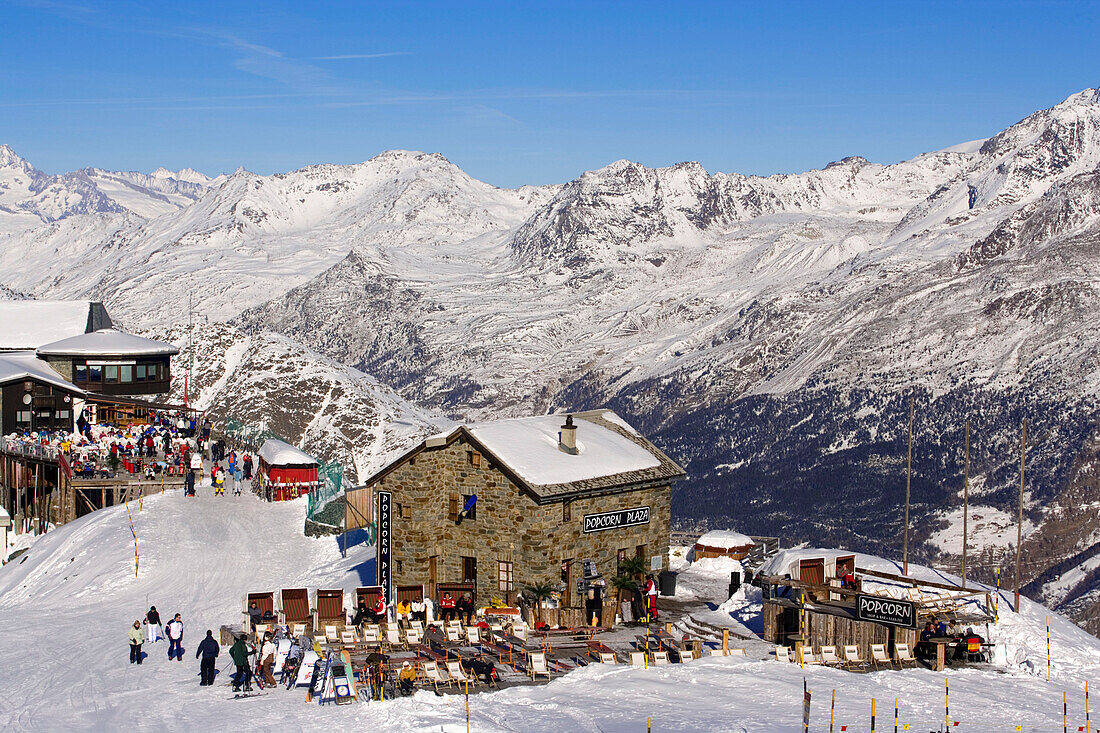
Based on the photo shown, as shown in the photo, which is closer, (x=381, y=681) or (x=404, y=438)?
(x=381, y=681)

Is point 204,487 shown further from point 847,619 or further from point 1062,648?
point 1062,648

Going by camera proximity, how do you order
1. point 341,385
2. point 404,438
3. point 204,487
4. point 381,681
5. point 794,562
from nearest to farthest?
1. point 381,681
2. point 794,562
3. point 204,487
4. point 404,438
5. point 341,385

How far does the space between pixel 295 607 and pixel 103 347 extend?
49.6 m

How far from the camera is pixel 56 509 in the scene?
2876 inches

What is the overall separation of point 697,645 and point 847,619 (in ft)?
17.9

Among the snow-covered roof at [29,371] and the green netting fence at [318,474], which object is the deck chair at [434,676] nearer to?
the green netting fence at [318,474]

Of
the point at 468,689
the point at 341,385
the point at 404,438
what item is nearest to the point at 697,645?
the point at 468,689

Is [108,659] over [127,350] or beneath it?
beneath

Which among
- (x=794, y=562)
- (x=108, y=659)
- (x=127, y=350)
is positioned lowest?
(x=108, y=659)

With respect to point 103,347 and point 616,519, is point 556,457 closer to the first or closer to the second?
point 616,519

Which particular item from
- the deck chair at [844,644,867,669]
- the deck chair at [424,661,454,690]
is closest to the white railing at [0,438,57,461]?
the deck chair at [424,661,454,690]

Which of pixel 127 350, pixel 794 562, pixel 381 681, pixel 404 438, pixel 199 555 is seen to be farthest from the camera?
pixel 404 438

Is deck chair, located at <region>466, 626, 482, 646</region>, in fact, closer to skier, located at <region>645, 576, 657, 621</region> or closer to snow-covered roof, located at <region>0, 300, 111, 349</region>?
skier, located at <region>645, 576, 657, 621</region>

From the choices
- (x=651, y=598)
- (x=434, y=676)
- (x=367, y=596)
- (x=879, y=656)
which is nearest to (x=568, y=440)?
(x=651, y=598)
